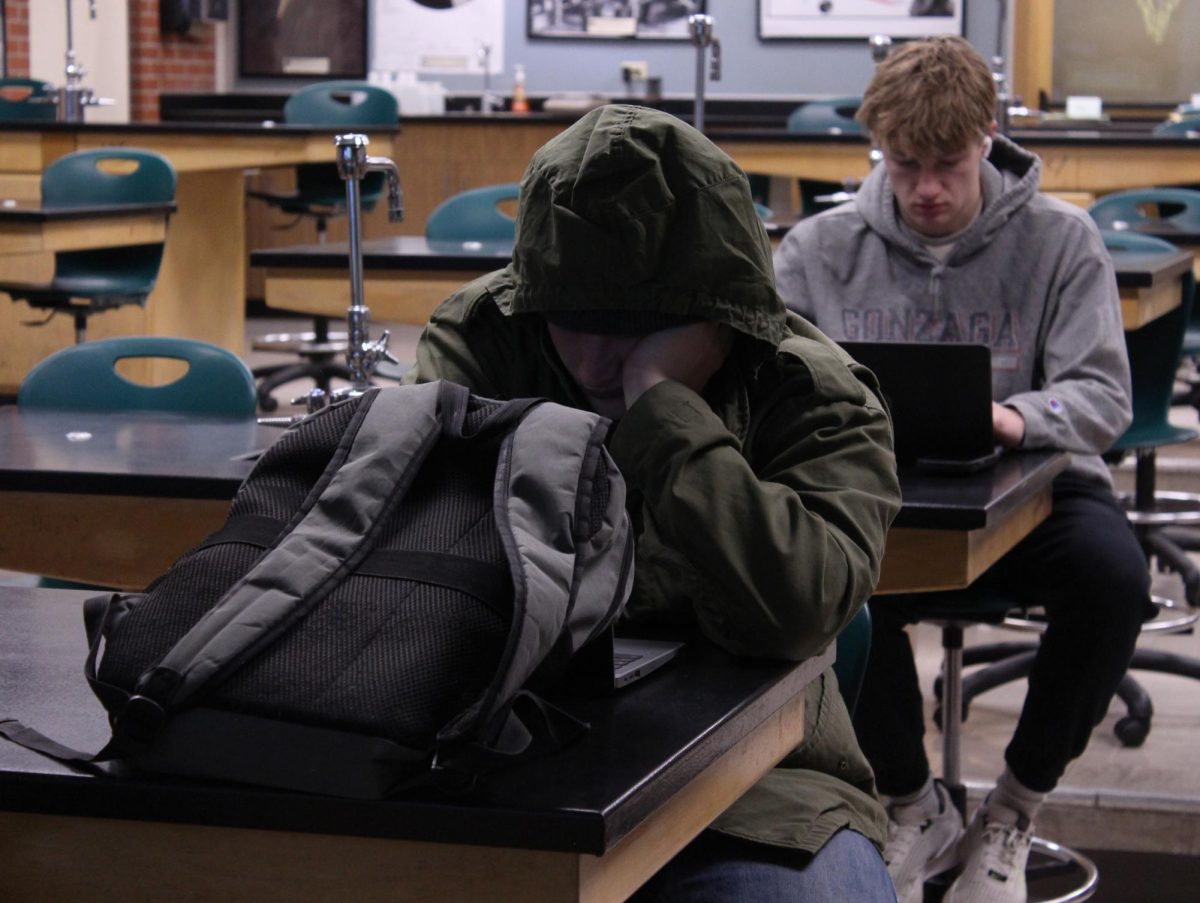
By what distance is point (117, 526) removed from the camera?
201 cm

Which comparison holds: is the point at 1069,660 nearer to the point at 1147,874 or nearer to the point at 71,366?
the point at 1147,874

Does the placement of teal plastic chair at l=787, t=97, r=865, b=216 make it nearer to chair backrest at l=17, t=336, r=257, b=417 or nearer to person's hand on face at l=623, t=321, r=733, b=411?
chair backrest at l=17, t=336, r=257, b=417

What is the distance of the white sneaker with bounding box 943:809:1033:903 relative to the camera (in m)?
2.20

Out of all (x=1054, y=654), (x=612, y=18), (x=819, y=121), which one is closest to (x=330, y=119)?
(x=819, y=121)

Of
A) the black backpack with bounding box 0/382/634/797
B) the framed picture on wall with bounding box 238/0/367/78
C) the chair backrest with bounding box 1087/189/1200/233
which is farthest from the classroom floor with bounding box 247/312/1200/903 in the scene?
the framed picture on wall with bounding box 238/0/367/78

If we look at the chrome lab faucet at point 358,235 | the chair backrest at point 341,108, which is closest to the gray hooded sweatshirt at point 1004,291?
the chrome lab faucet at point 358,235

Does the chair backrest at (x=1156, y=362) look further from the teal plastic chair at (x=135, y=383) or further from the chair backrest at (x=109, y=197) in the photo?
the chair backrest at (x=109, y=197)

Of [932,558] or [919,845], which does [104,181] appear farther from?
[932,558]

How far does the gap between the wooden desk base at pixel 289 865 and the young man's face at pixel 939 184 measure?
153 cm

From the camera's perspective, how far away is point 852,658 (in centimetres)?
163

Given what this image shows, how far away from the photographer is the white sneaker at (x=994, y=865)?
2197 mm

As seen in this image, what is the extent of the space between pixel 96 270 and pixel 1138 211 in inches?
117

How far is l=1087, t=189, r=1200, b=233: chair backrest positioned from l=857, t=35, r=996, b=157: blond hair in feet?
6.57

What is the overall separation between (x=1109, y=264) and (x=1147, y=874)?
0.89 m
